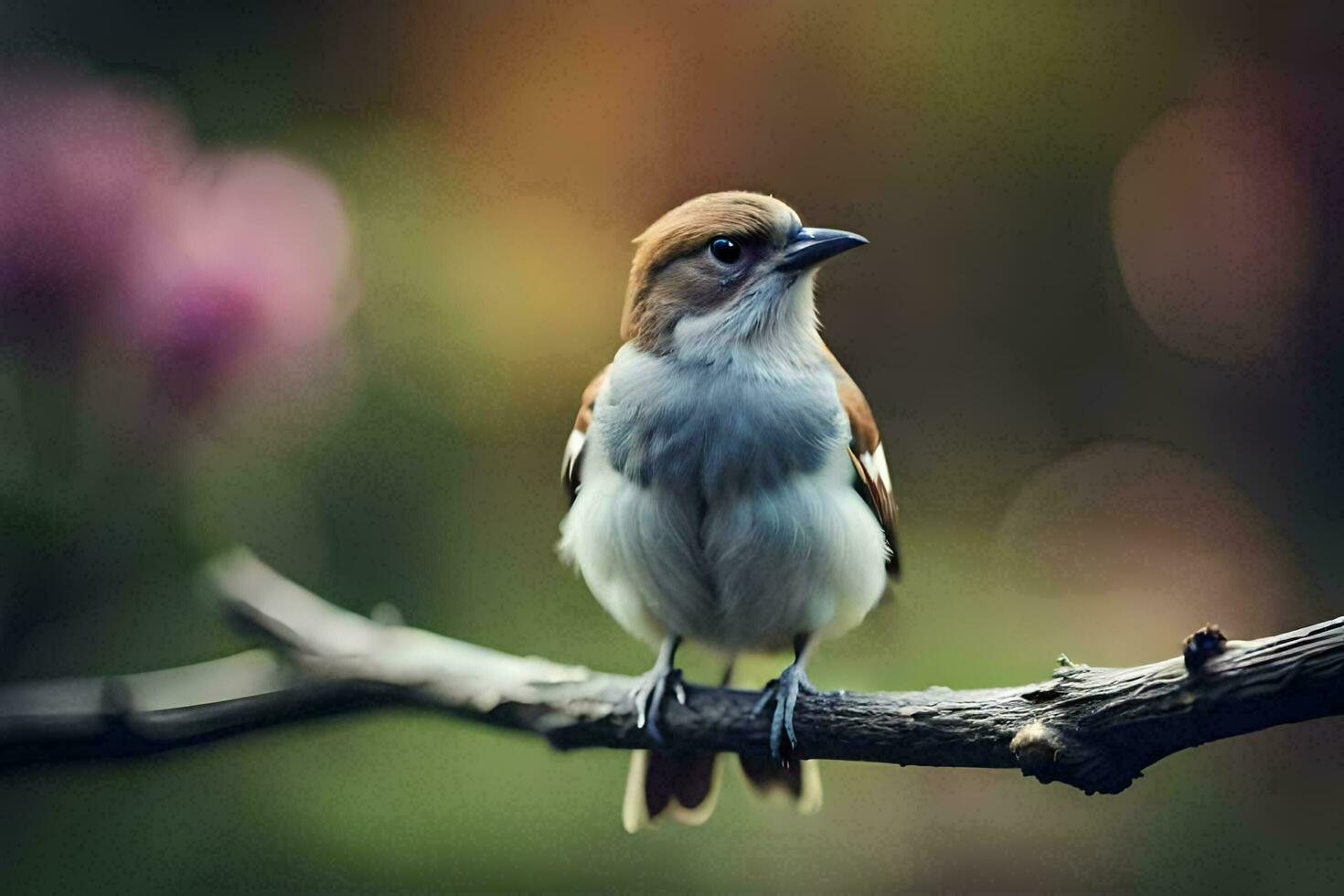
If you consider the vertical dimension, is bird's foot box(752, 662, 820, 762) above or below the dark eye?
below

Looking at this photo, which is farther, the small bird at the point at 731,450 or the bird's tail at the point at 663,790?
the bird's tail at the point at 663,790

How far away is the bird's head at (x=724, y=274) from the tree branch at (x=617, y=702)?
218 millimetres

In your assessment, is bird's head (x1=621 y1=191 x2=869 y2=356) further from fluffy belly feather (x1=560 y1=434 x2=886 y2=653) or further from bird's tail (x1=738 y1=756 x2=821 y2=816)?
bird's tail (x1=738 y1=756 x2=821 y2=816)

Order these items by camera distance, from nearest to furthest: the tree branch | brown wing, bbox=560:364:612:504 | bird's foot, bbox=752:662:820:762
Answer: the tree branch, bird's foot, bbox=752:662:820:762, brown wing, bbox=560:364:612:504

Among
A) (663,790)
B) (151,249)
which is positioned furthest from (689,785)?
(151,249)

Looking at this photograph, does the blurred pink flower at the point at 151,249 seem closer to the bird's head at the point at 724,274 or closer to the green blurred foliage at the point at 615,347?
the green blurred foliage at the point at 615,347

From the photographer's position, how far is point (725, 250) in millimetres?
738

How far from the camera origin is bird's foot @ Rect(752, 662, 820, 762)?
66cm

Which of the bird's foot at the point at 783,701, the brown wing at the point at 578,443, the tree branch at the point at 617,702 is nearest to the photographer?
the tree branch at the point at 617,702

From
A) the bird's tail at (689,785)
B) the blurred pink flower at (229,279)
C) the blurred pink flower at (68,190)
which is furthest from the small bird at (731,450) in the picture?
the blurred pink flower at (68,190)

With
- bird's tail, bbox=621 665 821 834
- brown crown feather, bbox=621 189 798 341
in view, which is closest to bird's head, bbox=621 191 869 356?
brown crown feather, bbox=621 189 798 341

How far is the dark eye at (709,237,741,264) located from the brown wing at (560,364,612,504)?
0.34 feet

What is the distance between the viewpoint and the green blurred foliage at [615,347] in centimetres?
86

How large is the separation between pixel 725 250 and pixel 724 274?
15mm
